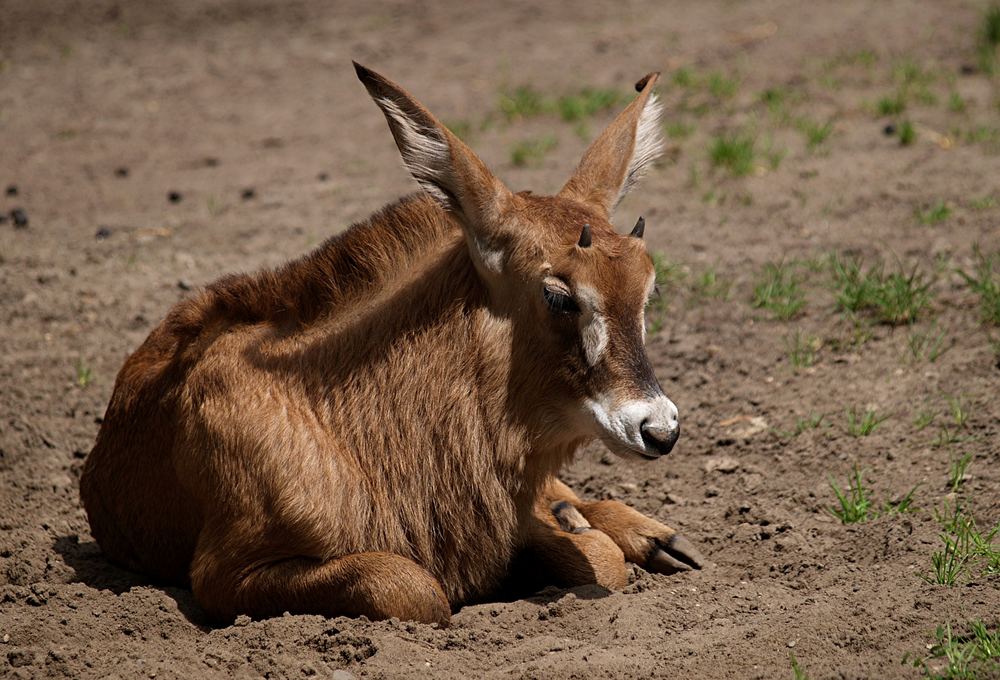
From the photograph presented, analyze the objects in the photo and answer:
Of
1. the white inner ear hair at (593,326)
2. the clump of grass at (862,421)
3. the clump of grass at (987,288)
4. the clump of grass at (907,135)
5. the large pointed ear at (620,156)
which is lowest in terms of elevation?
the clump of grass at (862,421)

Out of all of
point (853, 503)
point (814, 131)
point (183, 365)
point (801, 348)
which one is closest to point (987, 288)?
point (801, 348)

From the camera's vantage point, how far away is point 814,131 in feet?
32.4

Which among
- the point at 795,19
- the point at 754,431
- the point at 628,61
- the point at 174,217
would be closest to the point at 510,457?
the point at 754,431

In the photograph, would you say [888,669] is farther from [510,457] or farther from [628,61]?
[628,61]

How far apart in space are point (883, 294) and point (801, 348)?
22.7 inches

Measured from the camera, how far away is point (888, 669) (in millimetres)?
4055

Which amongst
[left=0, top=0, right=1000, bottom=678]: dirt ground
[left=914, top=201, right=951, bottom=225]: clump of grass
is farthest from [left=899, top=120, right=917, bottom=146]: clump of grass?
[left=914, top=201, right=951, bottom=225]: clump of grass

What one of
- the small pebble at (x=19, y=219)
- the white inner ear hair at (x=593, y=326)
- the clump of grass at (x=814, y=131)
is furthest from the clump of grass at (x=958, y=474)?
the small pebble at (x=19, y=219)

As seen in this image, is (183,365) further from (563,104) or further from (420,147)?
(563,104)

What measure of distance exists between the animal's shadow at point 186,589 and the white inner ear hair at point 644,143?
1.73 m

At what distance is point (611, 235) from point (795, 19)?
9623 mm

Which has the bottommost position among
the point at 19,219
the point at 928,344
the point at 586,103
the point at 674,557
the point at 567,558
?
the point at 674,557

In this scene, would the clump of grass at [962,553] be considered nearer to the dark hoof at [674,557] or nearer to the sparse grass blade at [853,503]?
the sparse grass blade at [853,503]

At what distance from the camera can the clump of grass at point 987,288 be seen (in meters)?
6.72
